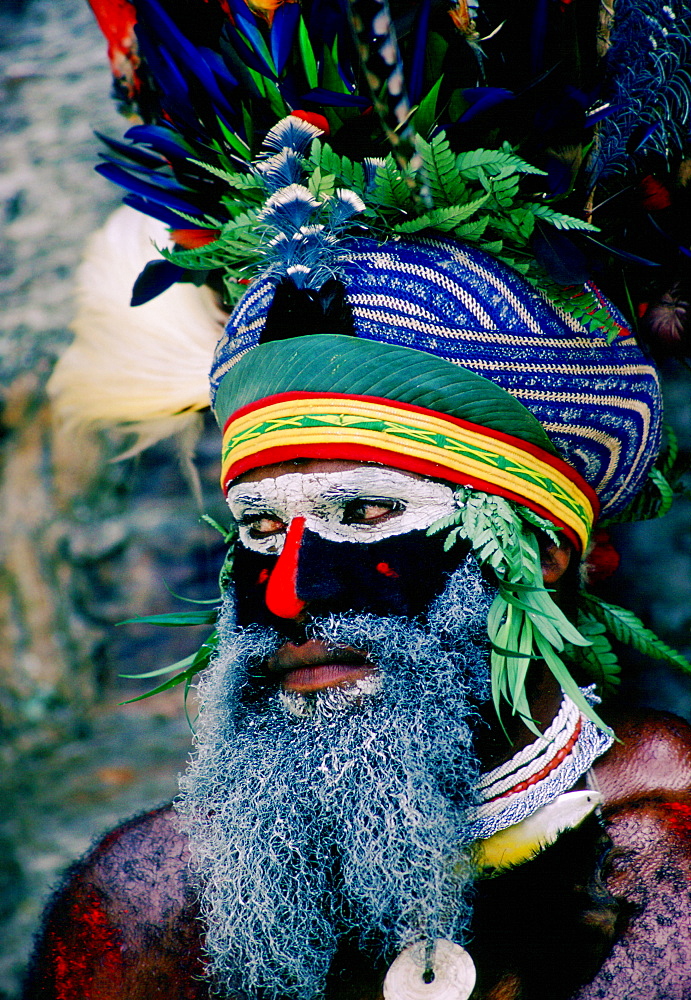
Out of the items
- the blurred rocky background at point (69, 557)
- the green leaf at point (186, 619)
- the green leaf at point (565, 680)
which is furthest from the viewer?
the blurred rocky background at point (69, 557)

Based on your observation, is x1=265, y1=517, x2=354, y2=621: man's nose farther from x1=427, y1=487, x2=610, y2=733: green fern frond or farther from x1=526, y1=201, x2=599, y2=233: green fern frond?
x1=526, y1=201, x2=599, y2=233: green fern frond

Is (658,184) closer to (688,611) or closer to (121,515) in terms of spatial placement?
(688,611)

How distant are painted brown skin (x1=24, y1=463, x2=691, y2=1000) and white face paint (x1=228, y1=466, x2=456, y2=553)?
0.05 metres

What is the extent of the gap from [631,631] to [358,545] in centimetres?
85

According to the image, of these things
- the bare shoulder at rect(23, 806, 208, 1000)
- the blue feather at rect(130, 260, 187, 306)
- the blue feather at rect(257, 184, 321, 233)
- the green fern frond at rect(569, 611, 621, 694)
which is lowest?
the bare shoulder at rect(23, 806, 208, 1000)

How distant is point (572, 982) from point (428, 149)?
1.71 metres

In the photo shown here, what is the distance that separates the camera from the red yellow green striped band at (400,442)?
5.41 feet

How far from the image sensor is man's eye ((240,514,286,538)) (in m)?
1.80

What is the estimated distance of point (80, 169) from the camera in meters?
3.01

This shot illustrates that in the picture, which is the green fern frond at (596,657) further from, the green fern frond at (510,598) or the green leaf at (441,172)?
the green leaf at (441,172)

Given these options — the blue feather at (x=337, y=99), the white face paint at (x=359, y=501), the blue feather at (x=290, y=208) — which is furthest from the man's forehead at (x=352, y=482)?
the blue feather at (x=337, y=99)

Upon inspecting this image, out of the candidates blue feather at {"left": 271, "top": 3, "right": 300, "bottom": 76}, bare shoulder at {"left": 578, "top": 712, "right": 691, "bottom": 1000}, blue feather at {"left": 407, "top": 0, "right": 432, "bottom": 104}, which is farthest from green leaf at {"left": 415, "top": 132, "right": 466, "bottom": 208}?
bare shoulder at {"left": 578, "top": 712, "right": 691, "bottom": 1000}

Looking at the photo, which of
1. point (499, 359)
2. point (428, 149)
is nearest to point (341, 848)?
point (499, 359)

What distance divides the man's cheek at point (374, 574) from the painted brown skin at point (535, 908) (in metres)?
0.13
